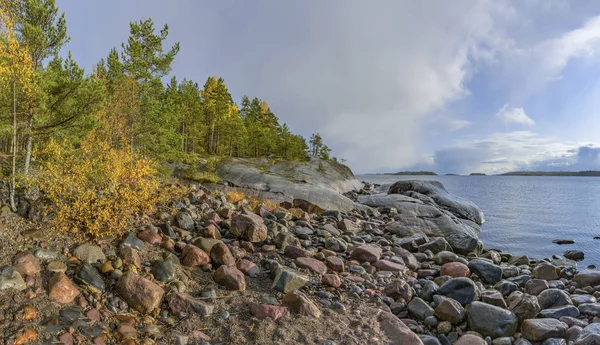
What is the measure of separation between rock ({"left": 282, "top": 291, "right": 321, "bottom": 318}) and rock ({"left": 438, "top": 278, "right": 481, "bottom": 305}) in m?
3.62

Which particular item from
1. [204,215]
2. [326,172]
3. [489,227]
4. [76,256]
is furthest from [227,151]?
[76,256]

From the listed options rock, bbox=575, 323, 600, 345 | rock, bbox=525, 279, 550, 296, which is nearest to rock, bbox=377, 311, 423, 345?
rock, bbox=575, 323, 600, 345

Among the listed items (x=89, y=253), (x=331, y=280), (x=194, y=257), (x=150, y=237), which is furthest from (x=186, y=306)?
(x=331, y=280)

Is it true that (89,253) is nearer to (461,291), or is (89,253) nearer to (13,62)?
(13,62)

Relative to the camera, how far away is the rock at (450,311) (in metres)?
6.84

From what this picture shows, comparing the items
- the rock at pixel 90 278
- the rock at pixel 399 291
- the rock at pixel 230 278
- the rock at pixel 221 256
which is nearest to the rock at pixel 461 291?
the rock at pixel 399 291

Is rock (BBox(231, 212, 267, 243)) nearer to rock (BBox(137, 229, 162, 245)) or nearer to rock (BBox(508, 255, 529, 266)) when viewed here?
rock (BBox(137, 229, 162, 245))

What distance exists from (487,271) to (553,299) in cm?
202

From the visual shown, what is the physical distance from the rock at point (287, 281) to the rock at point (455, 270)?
16.1 ft

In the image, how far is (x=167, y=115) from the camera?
17.8 metres

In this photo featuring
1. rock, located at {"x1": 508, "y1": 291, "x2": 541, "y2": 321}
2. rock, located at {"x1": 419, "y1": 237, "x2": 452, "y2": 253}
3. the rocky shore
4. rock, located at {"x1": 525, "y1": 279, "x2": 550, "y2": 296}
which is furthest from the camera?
rock, located at {"x1": 419, "y1": 237, "x2": 452, "y2": 253}

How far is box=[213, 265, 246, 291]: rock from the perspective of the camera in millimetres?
6727

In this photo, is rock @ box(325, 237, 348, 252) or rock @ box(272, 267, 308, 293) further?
rock @ box(325, 237, 348, 252)

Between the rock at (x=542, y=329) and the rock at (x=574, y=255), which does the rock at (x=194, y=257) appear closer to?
the rock at (x=542, y=329)
